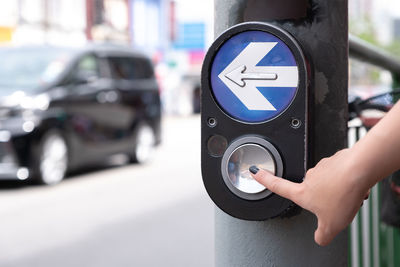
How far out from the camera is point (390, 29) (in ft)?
413

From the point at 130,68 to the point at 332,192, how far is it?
10655 mm

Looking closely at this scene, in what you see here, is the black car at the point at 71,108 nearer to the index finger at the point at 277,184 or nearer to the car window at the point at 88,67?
the car window at the point at 88,67

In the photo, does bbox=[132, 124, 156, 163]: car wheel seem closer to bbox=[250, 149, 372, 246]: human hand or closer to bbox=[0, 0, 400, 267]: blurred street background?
bbox=[0, 0, 400, 267]: blurred street background

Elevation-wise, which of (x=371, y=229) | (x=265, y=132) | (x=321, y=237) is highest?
(x=265, y=132)

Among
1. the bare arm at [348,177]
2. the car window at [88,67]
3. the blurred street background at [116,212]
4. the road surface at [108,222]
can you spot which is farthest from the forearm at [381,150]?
the car window at [88,67]

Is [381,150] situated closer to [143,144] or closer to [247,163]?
[247,163]

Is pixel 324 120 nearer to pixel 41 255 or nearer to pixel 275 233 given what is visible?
pixel 275 233

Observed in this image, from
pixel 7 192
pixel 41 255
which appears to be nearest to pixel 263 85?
pixel 41 255

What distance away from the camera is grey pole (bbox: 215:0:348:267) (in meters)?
1.13

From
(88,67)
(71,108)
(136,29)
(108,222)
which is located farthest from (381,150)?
(136,29)

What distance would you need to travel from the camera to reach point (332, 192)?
38.7 inches

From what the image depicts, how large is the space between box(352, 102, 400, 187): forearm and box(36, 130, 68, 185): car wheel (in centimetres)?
781

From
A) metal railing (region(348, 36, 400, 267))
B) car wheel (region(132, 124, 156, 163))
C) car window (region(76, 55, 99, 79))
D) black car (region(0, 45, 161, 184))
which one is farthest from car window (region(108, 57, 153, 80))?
metal railing (region(348, 36, 400, 267))

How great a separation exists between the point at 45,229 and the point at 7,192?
6.85 feet
